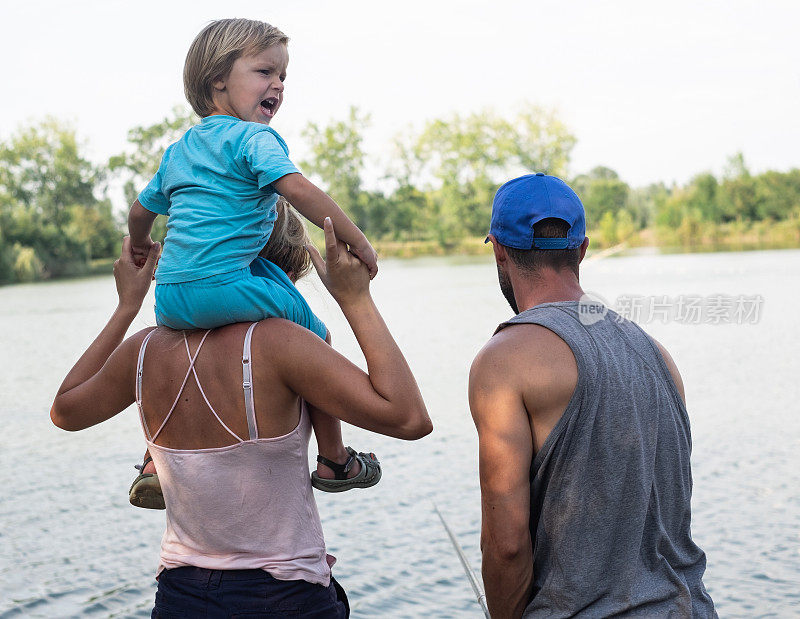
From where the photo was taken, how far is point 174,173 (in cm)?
185

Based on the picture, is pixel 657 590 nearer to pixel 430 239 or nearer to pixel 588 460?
pixel 588 460

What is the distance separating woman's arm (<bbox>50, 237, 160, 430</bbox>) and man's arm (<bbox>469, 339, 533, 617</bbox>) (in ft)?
2.37

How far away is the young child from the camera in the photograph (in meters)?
1.75

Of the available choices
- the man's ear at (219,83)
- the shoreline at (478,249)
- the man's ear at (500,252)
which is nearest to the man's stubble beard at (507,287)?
the man's ear at (500,252)

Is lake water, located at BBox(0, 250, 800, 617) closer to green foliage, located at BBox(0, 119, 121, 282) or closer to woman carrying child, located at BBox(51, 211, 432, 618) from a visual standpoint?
woman carrying child, located at BBox(51, 211, 432, 618)

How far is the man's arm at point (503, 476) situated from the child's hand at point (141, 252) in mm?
806

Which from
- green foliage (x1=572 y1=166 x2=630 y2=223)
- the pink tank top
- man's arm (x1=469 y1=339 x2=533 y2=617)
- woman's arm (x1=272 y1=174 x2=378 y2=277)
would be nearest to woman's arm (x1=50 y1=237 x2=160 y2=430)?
the pink tank top

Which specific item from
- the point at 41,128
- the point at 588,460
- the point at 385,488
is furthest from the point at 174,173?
the point at 41,128

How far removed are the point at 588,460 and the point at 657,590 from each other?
10.7 inches

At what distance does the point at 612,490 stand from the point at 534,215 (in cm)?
58

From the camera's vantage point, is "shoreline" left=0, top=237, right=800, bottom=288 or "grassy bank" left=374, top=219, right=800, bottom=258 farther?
"grassy bank" left=374, top=219, right=800, bottom=258

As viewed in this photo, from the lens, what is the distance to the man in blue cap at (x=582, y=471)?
1770 mm

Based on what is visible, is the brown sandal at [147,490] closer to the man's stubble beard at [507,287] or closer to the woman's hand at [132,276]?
the woman's hand at [132,276]

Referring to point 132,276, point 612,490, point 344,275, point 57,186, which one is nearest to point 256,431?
point 344,275
